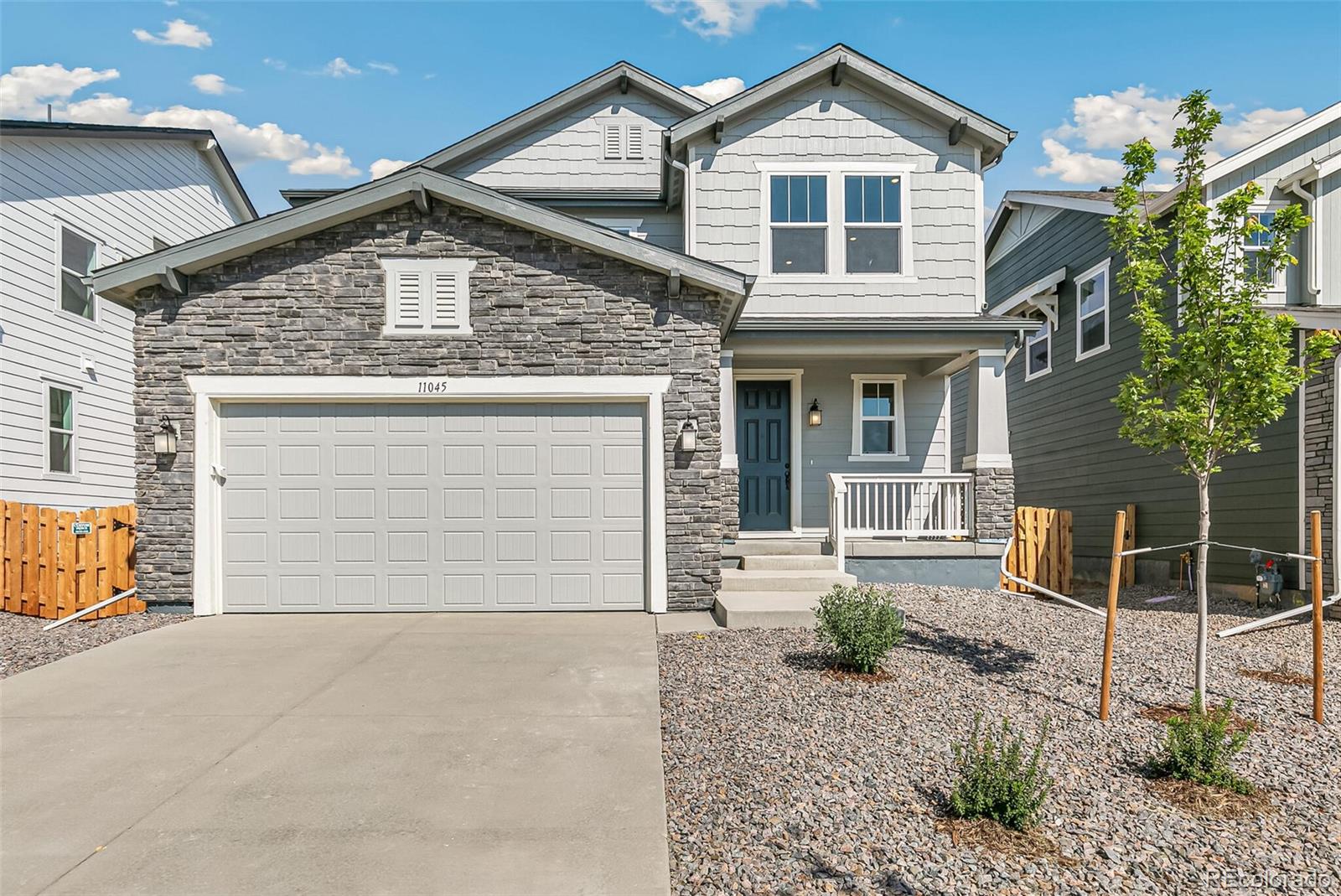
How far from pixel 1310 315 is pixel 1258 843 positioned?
7.60 m

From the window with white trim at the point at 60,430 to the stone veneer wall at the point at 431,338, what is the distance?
466 cm

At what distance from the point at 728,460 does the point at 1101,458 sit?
7.57m

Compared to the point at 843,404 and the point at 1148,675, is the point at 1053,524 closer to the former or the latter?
the point at 843,404

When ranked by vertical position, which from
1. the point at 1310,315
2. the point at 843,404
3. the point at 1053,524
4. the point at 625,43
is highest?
the point at 625,43

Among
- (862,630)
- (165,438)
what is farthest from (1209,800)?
(165,438)

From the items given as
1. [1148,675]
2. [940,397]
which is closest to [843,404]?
[940,397]

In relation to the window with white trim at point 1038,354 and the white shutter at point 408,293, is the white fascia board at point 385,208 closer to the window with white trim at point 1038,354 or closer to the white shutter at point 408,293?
the white shutter at point 408,293

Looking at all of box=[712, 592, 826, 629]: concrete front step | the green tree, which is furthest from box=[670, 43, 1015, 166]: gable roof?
box=[712, 592, 826, 629]: concrete front step

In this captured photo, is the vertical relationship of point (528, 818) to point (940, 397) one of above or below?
below

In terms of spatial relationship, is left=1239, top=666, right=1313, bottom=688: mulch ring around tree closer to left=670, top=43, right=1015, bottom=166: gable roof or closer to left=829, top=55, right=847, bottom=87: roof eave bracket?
left=670, top=43, right=1015, bottom=166: gable roof

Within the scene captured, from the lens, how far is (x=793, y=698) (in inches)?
223

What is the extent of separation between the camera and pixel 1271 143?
11375 mm

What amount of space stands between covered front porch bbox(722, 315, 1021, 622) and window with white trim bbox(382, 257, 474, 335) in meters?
3.49

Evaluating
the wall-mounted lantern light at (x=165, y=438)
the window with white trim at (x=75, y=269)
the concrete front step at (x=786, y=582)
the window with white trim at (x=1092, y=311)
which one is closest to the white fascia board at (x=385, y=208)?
the wall-mounted lantern light at (x=165, y=438)
